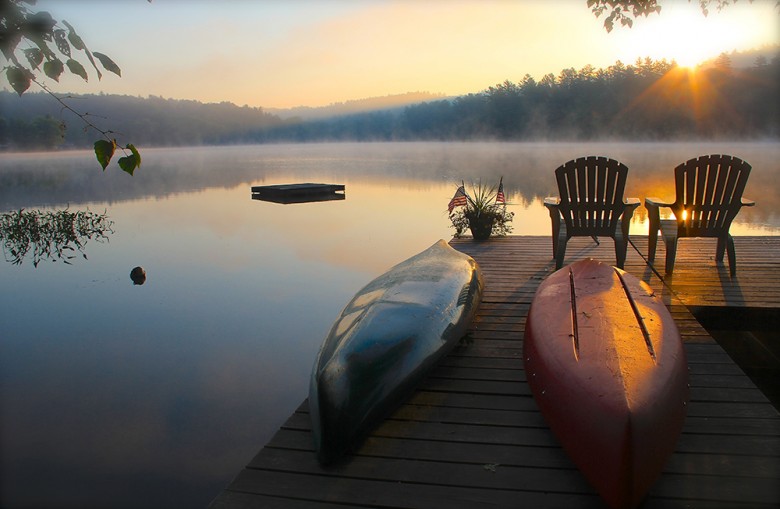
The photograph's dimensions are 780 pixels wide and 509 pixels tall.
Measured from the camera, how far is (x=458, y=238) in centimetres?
698

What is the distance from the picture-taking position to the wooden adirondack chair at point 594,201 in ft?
16.0

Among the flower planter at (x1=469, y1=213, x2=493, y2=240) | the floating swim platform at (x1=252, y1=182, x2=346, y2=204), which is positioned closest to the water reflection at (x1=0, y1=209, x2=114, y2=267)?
the floating swim platform at (x1=252, y1=182, x2=346, y2=204)

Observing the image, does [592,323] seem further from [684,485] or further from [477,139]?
[477,139]

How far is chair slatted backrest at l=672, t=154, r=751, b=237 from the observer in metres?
4.53

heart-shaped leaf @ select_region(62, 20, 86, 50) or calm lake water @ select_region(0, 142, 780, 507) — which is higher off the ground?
heart-shaped leaf @ select_region(62, 20, 86, 50)

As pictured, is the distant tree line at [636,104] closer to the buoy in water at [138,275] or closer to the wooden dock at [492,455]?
the buoy in water at [138,275]

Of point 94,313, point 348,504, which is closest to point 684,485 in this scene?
point 348,504

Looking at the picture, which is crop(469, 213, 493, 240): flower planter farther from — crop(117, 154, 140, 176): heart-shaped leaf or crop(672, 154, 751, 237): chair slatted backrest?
crop(117, 154, 140, 176): heart-shaped leaf

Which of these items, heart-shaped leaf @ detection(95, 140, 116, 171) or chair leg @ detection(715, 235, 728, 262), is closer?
heart-shaped leaf @ detection(95, 140, 116, 171)

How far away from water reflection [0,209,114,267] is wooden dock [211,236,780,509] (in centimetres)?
837

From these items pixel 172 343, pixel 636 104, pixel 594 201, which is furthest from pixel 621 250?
pixel 636 104

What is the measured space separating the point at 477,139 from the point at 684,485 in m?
63.3

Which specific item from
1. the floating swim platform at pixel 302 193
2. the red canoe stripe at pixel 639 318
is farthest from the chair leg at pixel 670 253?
the floating swim platform at pixel 302 193

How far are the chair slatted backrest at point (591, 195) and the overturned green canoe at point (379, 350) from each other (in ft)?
6.01
